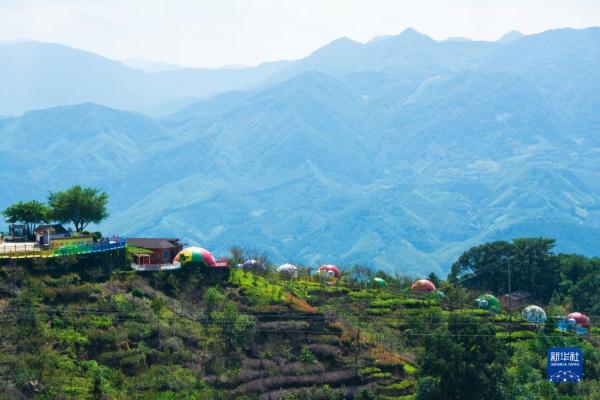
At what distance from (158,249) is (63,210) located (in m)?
9.34

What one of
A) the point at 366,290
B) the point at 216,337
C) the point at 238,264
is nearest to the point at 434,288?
the point at 366,290

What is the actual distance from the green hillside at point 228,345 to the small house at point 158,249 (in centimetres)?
578

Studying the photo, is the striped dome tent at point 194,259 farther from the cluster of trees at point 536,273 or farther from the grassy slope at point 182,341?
the cluster of trees at point 536,273

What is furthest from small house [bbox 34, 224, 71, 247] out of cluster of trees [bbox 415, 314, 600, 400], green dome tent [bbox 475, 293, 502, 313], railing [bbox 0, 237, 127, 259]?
green dome tent [bbox 475, 293, 502, 313]

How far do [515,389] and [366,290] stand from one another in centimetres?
2950

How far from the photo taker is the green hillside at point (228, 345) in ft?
194

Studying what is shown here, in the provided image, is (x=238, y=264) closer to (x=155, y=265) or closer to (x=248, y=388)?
(x=155, y=265)

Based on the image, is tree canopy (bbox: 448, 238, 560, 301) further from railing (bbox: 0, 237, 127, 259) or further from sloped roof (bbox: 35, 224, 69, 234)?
railing (bbox: 0, 237, 127, 259)

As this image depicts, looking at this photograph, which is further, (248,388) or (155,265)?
(155,265)

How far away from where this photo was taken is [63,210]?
8294cm

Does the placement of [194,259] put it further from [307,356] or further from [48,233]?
[307,356]

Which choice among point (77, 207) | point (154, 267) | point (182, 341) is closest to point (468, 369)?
point (182, 341)

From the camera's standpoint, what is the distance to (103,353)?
61.6 m

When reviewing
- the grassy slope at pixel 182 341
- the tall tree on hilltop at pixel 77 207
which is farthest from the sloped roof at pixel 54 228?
the grassy slope at pixel 182 341
